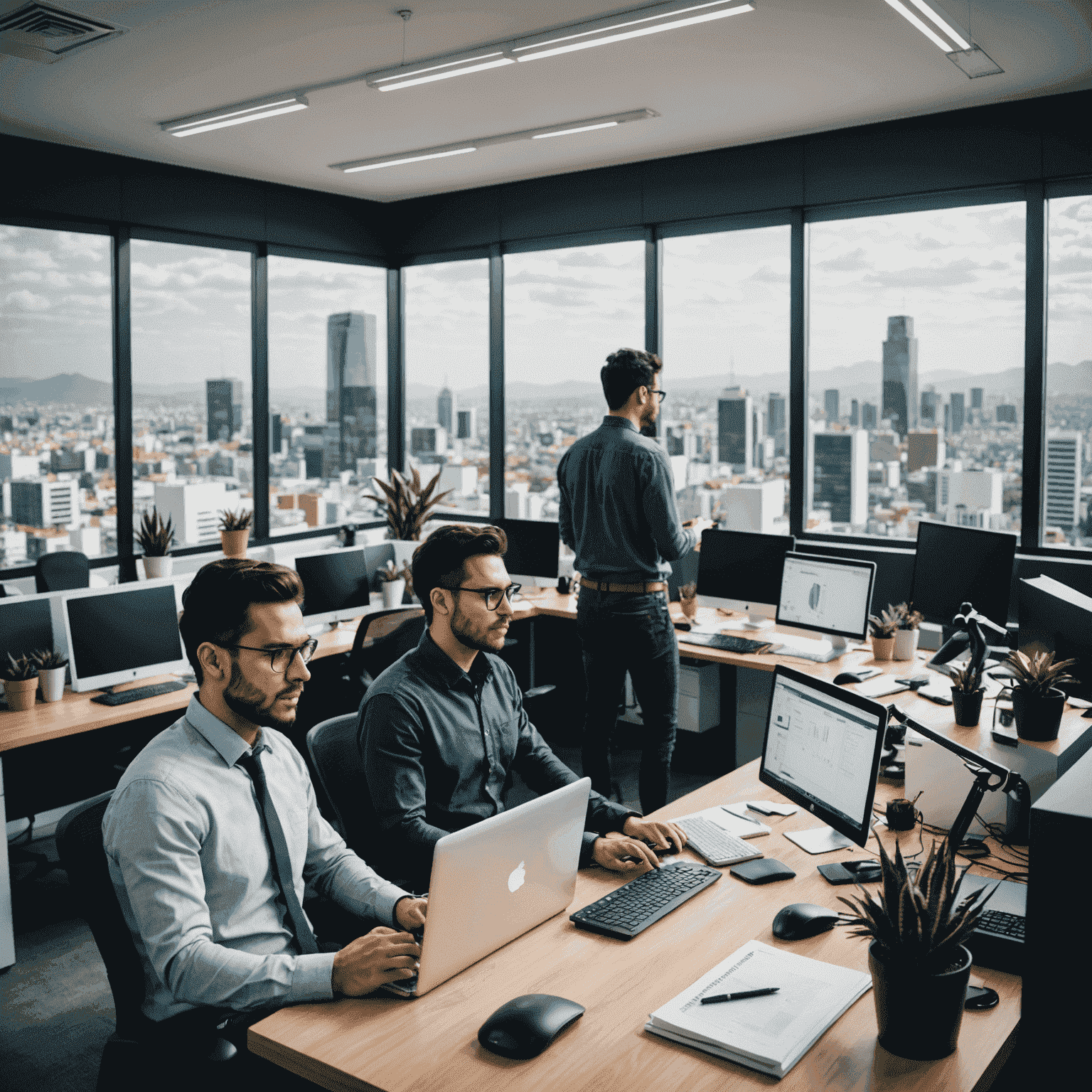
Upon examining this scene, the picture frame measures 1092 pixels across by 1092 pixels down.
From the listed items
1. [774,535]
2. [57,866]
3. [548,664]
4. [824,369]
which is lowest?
[57,866]

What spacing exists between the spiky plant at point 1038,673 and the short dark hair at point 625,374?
1.87 m

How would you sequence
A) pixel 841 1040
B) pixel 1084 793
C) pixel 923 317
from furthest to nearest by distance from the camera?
1. pixel 923 317
2. pixel 841 1040
3. pixel 1084 793

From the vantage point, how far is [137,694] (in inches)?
158

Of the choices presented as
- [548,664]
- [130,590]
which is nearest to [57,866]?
[130,590]

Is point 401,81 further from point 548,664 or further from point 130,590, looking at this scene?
point 548,664

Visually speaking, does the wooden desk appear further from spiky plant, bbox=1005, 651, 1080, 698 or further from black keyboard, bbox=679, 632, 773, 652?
black keyboard, bbox=679, 632, 773, 652

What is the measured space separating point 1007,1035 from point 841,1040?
0.27 metres

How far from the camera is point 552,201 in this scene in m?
6.59

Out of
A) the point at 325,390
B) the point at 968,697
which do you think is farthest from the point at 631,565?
the point at 325,390

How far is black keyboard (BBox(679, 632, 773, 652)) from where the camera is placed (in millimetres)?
4559

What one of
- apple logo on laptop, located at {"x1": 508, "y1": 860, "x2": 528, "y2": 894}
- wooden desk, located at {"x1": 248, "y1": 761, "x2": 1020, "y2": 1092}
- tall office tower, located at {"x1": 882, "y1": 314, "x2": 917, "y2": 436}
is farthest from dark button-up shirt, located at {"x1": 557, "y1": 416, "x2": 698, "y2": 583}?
apple logo on laptop, located at {"x1": 508, "y1": 860, "x2": 528, "y2": 894}

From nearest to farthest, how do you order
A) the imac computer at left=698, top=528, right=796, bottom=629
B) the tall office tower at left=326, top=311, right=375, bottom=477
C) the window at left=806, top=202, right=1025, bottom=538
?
the imac computer at left=698, top=528, right=796, bottom=629
the window at left=806, top=202, right=1025, bottom=538
the tall office tower at left=326, top=311, right=375, bottom=477

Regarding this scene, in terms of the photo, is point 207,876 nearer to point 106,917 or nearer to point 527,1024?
point 106,917

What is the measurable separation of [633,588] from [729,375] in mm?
2452
